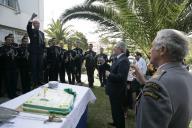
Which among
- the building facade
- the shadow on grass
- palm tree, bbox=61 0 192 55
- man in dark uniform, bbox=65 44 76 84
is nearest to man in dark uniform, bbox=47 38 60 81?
man in dark uniform, bbox=65 44 76 84

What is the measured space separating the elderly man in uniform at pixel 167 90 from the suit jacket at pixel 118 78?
11.0 ft

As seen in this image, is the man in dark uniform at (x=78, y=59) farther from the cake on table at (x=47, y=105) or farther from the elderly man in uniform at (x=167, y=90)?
the elderly man in uniform at (x=167, y=90)

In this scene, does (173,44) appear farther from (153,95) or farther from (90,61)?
(90,61)

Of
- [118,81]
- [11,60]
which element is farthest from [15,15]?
[118,81]

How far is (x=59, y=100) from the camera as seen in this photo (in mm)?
3750

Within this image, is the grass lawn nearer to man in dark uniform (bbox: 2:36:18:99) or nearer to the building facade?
man in dark uniform (bbox: 2:36:18:99)

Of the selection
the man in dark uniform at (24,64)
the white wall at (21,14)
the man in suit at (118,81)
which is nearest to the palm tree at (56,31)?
the white wall at (21,14)

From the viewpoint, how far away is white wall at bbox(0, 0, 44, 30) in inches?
419

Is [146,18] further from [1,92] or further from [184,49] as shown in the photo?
[184,49]

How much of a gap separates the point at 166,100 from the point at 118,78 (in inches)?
142

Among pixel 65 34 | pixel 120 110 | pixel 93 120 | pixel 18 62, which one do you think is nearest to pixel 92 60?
pixel 18 62

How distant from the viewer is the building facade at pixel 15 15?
419 inches

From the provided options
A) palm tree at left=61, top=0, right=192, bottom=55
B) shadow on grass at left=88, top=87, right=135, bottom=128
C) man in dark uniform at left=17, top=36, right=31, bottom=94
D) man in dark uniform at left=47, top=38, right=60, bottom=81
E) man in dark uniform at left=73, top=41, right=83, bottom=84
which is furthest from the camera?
man in dark uniform at left=73, top=41, right=83, bottom=84

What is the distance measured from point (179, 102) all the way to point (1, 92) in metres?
8.24
